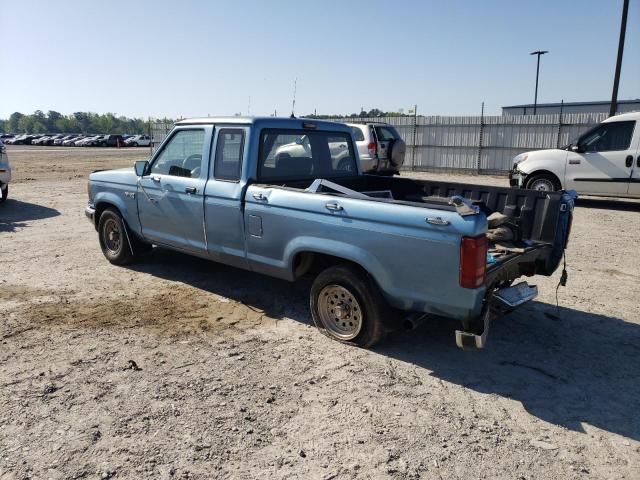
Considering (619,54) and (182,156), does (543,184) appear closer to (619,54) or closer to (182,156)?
(182,156)

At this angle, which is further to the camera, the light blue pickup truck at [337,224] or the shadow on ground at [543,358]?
the light blue pickup truck at [337,224]

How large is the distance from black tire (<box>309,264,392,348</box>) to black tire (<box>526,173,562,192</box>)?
875 centimetres

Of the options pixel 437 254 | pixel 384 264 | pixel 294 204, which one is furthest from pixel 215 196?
pixel 437 254

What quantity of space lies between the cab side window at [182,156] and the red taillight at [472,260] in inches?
118

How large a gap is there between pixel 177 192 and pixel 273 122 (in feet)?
4.25

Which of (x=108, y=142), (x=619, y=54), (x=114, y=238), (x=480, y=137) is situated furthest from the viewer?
(x=108, y=142)

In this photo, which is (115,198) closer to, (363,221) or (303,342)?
(303,342)

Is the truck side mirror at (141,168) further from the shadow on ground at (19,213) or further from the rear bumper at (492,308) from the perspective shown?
the shadow on ground at (19,213)

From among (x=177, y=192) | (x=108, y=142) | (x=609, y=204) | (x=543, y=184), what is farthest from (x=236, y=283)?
(x=108, y=142)

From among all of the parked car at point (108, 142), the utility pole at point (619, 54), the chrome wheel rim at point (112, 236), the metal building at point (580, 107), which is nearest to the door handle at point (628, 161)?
the chrome wheel rim at point (112, 236)

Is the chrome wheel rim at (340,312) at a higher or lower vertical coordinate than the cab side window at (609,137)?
lower

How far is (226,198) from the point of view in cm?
495

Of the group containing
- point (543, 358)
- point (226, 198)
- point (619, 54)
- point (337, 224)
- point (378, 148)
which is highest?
point (619, 54)

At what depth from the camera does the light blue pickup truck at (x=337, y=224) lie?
363cm
